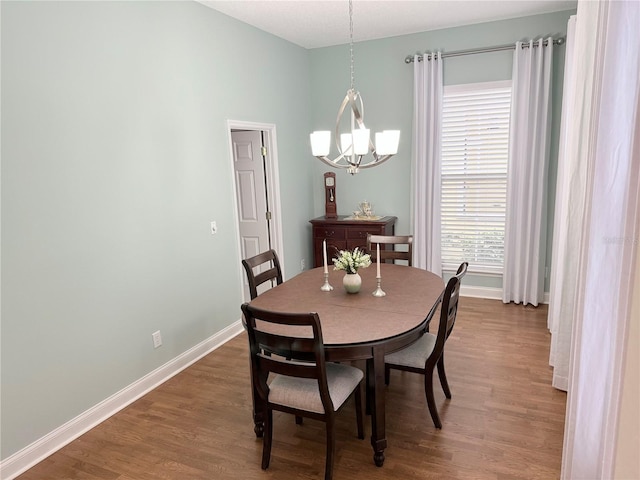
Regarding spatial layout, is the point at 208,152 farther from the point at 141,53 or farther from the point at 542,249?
the point at 542,249

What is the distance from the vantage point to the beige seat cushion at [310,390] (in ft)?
6.95

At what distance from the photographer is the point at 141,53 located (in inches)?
118

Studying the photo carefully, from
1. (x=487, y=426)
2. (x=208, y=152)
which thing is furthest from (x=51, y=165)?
(x=487, y=426)

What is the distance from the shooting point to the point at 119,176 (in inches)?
113

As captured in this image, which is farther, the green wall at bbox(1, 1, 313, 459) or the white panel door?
the white panel door

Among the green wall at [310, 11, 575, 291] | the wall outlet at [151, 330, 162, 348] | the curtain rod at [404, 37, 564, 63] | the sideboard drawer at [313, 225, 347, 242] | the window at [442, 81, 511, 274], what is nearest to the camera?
the wall outlet at [151, 330, 162, 348]

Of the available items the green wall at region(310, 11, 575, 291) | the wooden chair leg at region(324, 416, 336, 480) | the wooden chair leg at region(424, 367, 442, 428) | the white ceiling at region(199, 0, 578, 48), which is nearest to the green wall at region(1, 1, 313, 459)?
the white ceiling at region(199, 0, 578, 48)

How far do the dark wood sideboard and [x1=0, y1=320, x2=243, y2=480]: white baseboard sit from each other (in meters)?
1.71

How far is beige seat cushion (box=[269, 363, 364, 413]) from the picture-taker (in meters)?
2.12

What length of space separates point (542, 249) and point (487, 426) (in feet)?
8.34

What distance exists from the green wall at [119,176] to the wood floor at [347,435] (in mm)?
319

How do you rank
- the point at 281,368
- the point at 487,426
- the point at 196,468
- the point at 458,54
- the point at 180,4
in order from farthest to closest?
the point at 458,54 < the point at 180,4 < the point at 487,426 < the point at 196,468 < the point at 281,368

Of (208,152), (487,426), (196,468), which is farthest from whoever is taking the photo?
(208,152)

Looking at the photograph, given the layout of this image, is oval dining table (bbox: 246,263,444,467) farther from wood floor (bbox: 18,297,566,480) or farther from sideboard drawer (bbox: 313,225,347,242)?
sideboard drawer (bbox: 313,225,347,242)
